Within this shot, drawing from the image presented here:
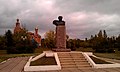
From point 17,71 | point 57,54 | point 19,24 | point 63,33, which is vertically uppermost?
point 19,24

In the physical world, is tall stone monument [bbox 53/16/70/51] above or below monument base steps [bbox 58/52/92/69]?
above

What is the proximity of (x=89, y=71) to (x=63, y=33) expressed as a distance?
26.1 feet

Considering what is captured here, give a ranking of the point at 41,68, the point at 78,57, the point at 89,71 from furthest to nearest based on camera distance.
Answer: the point at 78,57, the point at 41,68, the point at 89,71

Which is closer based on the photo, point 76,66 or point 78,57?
point 76,66

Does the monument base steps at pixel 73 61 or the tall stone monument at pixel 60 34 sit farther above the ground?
the tall stone monument at pixel 60 34

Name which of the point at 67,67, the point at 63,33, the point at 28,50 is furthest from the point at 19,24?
the point at 67,67

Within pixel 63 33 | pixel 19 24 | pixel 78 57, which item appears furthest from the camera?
pixel 19 24

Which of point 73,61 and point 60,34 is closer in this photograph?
point 73,61

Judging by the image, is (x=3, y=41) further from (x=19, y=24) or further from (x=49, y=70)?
(x=49, y=70)

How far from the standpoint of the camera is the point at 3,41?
58.8 meters

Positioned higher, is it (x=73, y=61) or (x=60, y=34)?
(x=60, y=34)

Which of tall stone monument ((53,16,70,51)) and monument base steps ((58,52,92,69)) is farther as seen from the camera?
tall stone monument ((53,16,70,51))

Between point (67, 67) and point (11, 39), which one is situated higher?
point (11, 39)

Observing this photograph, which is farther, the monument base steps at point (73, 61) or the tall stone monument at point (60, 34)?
the tall stone monument at point (60, 34)
